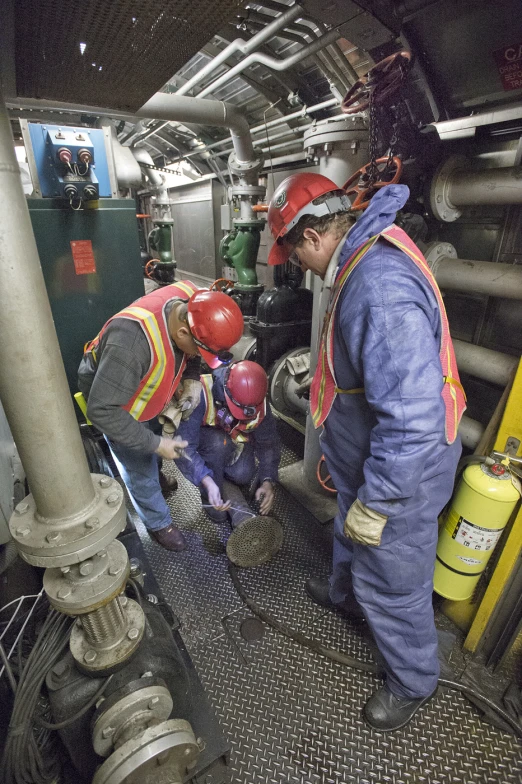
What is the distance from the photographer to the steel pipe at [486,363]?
1.76 metres

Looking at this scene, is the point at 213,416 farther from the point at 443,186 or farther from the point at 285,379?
the point at 443,186

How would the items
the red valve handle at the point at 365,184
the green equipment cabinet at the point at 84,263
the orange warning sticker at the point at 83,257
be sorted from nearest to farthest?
the red valve handle at the point at 365,184
the green equipment cabinet at the point at 84,263
the orange warning sticker at the point at 83,257

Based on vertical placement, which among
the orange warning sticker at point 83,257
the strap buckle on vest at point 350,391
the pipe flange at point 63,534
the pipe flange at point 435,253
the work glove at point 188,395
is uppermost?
the pipe flange at point 435,253

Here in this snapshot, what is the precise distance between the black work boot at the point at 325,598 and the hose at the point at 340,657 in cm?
21

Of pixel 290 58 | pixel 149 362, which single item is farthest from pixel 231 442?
pixel 290 58

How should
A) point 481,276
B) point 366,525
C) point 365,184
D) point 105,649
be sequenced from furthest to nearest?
point 365,184 → point 481,276 → point 366,525 → point 105,649

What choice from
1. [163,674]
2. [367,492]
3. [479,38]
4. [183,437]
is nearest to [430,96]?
[479,38]

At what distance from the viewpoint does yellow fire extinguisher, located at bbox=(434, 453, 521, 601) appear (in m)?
1.54

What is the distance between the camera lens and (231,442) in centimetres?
262

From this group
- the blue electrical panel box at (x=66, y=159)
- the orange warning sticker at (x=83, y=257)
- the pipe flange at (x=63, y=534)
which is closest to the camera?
the pipe flange at (x=63, y=534)

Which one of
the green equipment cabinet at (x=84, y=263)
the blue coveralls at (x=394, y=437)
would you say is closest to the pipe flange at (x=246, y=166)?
the green equipment cabinet at (x=84, y=263)

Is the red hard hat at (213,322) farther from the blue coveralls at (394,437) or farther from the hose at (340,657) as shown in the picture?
the hose at (340,657)

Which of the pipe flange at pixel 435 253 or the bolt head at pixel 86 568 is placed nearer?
the bolt head at pixel 86 568

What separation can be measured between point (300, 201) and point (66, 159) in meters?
1.85
